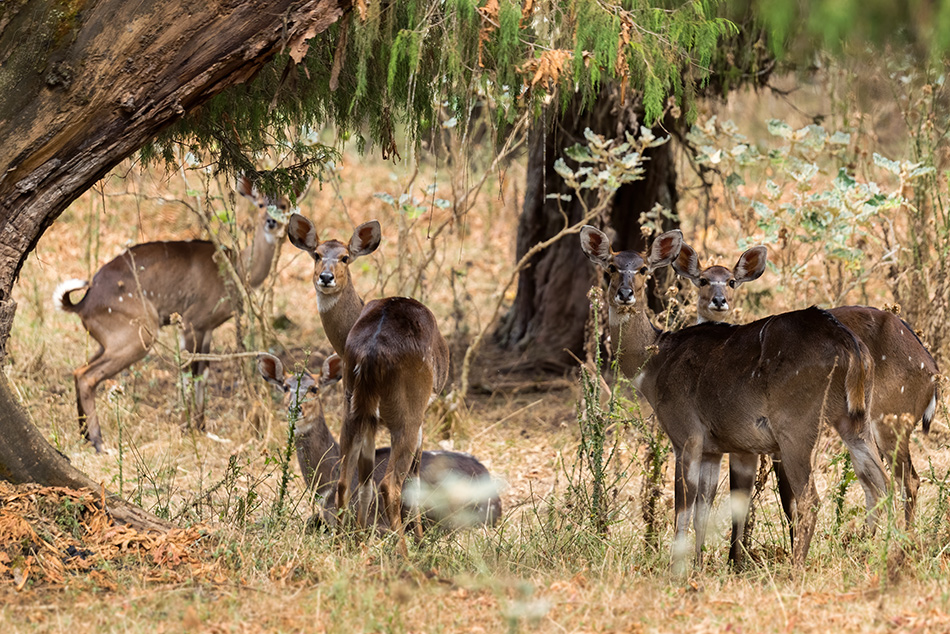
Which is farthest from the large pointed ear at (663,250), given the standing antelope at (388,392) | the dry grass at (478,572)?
the standing antelope at (388,392)

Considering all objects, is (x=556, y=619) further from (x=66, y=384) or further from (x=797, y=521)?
(x=66, y=384)

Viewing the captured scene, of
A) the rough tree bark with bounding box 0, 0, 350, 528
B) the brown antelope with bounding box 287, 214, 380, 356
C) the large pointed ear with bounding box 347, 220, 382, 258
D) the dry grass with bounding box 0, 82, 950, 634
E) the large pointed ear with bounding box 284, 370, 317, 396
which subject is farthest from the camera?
the large pointed ear with bounding box 284, 370, 317, 396

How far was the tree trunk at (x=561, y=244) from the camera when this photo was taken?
30.8ft

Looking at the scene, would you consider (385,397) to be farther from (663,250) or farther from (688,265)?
(688,265)

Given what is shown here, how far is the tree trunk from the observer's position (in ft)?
30.8

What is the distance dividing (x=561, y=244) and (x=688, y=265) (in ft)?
13.7

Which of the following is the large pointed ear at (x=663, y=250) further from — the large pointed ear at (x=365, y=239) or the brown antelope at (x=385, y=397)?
the large pointed ear at (x=365, y=239)

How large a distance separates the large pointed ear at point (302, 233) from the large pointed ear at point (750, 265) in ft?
7.98

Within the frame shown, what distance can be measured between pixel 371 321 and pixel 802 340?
2.16 meters

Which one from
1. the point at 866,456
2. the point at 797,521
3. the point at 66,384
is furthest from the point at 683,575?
the point at 66,384

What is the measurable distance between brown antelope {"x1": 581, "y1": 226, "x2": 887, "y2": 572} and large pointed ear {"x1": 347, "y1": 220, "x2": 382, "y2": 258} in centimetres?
126

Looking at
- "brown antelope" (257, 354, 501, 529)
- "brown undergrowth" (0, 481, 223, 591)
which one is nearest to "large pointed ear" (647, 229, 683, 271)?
"brown antelope" (257, 354, 501, 529)

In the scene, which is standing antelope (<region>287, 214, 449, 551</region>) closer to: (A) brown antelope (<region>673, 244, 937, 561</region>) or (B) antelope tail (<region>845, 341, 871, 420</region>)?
(A) brown antelope (<region>673, 244, 937, 561</region>)

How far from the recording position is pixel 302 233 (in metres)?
6.15
